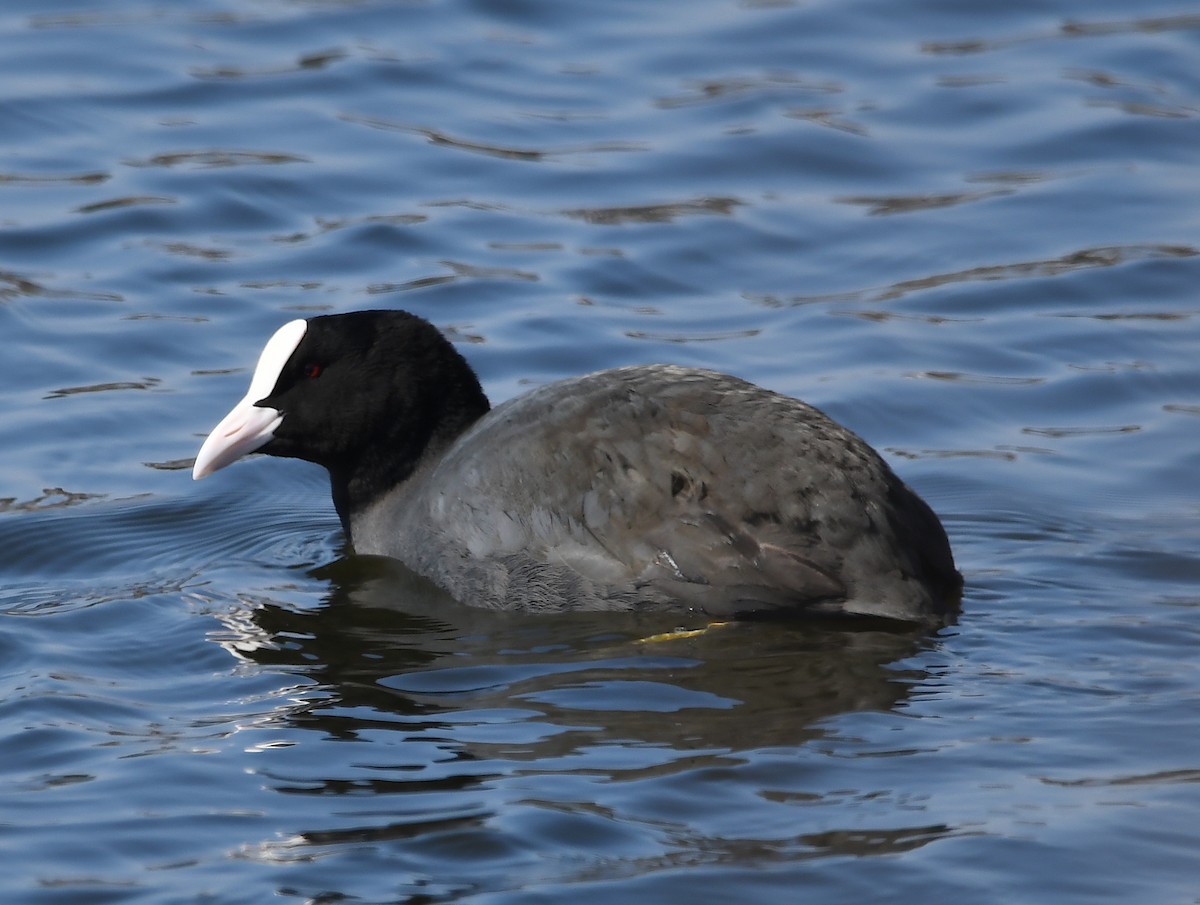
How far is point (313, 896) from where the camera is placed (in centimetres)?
434

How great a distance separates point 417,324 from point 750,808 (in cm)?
279

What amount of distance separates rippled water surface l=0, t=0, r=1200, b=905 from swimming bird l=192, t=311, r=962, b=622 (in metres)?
0.14

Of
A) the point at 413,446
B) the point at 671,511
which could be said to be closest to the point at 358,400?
the point at 413,446

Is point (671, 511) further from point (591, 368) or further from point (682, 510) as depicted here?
point (591, 368)

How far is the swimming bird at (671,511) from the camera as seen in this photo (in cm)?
575

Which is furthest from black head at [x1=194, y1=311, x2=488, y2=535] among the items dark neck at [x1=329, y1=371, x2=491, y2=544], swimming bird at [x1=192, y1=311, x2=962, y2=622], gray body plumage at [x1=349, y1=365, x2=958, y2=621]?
gray body plumage at [x1=349, y1=365, x2=958, y2=621]

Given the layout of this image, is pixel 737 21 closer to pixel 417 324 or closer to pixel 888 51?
pixel 888 51

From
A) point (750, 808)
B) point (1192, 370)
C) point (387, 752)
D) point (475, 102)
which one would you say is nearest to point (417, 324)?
point (387, 752)

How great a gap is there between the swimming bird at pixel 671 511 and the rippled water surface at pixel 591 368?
0.46 feet

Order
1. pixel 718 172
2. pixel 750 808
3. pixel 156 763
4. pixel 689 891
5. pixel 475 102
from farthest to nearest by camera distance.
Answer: pixel 475 102, pixel 718 172, pixel 156 763, pixel 750 808, pixel 689 891

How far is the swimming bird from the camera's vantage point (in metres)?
5.75

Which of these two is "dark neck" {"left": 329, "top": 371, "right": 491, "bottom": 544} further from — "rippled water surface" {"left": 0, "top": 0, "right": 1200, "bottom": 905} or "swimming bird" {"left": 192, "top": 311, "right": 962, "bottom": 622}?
"rippled water surface" {"left": 0, "top": 0, "right": 1200, "bottom": 905}

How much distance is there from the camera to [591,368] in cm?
864

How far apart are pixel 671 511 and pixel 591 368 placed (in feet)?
9.39
